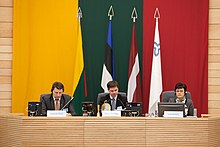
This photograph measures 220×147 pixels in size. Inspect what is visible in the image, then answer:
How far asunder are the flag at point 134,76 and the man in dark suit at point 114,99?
2.83 ft

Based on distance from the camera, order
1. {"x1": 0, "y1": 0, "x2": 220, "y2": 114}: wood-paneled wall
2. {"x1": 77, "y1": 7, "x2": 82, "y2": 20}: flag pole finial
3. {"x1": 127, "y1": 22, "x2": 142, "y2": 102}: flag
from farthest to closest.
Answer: {"x1": 77, "y1": 7, "x2": 82, "y2": 20}: flag pole finial
{"x1": 0, "y1": 0, "x2": 220, "y2": 114}: wood-paneled wall
{"x1": 127, "y1": 22, "x2": 142, "y2": 102}: flag

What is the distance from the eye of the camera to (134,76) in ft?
26.1

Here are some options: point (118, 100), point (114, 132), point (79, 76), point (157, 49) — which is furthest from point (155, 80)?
point (114, 132)

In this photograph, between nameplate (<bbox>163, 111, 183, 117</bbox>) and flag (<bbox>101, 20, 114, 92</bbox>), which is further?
flag (<bbox>101, 20, 114, 92</bbox>)

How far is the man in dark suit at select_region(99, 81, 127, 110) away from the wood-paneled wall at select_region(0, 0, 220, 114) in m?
1.87

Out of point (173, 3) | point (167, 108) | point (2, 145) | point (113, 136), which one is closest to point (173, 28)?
point (173, 3)

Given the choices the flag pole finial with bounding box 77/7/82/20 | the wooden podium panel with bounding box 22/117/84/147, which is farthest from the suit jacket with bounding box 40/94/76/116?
the flag pole finial with bounding box 77/7/82/20

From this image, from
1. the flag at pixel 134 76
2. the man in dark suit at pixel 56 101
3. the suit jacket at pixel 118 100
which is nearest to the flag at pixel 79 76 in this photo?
the flag at pixel 134 76

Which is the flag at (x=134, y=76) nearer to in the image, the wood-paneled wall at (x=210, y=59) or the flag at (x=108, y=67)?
the flag at (x=108, y=67)

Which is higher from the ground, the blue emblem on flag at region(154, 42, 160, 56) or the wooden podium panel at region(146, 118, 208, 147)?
the blue emblem on flag at region(154, 42, 160, 56)

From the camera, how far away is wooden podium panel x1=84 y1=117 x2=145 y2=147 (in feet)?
18.9

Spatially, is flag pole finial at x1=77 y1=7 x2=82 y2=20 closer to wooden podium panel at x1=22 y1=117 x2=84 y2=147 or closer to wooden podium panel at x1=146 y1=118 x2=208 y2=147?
wooden podium panel at x1=22 y1=117 x2=84 y2=147

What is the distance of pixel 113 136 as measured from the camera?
5.76m

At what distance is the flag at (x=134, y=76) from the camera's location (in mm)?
7898
